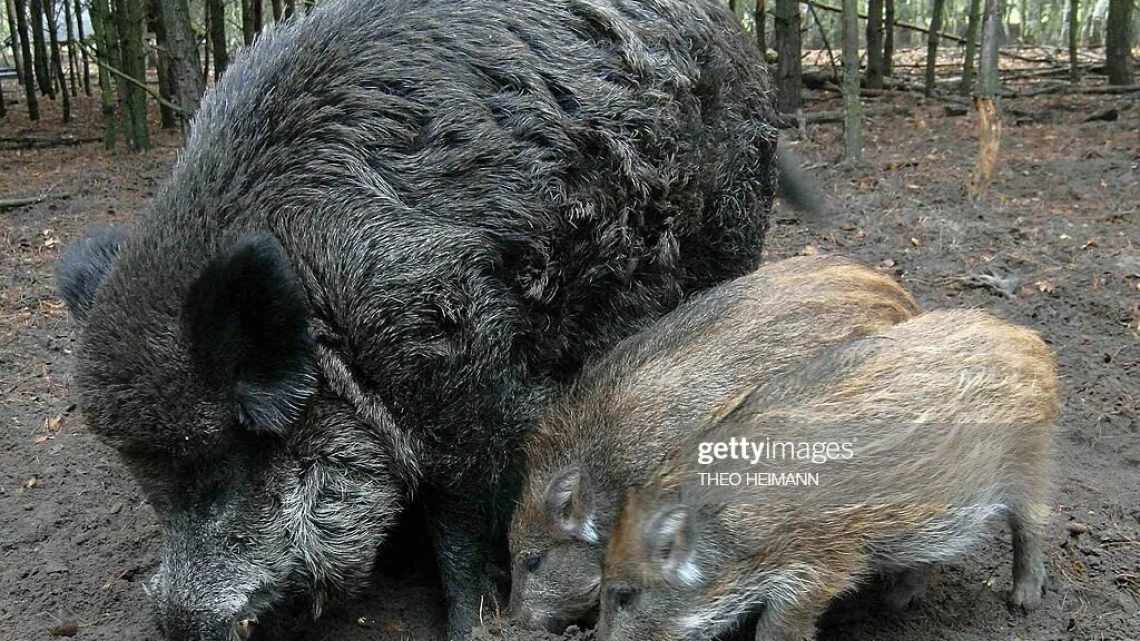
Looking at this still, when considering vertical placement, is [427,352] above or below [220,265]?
below

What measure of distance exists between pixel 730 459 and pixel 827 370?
0.44 m

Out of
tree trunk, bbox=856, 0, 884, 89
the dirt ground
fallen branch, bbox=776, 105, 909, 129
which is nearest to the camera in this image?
the dirt ground

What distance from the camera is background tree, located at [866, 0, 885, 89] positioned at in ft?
46.3

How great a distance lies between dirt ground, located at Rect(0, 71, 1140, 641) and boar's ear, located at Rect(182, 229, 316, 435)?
90 centimetres

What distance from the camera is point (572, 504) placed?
10.8 feet

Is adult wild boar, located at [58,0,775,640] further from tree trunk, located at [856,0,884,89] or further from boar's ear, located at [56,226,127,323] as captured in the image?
tree trunk, located at [856,0,884,89]

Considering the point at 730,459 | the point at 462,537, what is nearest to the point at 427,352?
the point at 462,537

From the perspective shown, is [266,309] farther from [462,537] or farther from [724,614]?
[724,614]

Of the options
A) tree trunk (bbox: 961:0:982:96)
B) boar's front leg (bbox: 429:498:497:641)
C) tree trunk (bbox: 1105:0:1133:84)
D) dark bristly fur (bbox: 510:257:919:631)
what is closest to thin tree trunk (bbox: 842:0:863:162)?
tree trunk (bbox: 961:0:982:96)

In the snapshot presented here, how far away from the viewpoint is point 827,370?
322 centimetres

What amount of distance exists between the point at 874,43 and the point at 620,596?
13.6 meters

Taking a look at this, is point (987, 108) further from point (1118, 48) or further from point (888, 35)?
point (888, 35)

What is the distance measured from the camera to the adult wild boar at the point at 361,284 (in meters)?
3.18

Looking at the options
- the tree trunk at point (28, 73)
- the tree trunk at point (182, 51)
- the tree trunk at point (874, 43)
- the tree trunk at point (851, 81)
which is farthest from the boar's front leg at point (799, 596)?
the tree trunk at point (28, 73)
